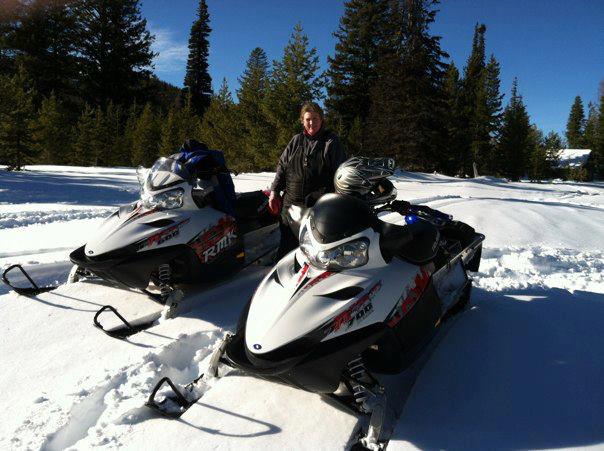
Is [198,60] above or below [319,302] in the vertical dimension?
above

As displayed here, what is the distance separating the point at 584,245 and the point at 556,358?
156 inches

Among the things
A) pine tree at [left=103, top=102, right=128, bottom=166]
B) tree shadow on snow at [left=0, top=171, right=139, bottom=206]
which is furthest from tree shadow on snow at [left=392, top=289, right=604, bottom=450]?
pine tree at [left=103, top=102, right=128, bottom=166]

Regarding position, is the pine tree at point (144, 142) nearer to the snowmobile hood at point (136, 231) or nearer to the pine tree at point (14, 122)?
the pine tree at point (14, 122)

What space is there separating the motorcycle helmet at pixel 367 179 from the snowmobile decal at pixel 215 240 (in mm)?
1256

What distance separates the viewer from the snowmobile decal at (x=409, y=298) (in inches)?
89.7

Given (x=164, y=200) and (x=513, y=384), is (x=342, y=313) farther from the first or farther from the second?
(x=164, y=200)

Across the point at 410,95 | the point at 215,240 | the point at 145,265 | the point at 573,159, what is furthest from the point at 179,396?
the point at 573,159

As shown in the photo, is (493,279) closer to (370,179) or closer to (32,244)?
(370,179)

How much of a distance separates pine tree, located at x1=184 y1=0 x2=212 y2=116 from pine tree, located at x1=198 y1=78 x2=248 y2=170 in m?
18.2

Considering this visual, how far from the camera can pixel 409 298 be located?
242 cm

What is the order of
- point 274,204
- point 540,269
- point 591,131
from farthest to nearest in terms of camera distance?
1. point 591,131
2. point 540,269
3. point 274,204

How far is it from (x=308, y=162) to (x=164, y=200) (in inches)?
52.1

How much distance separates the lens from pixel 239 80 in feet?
102

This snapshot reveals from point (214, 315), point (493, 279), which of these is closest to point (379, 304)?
point (214, 315)
